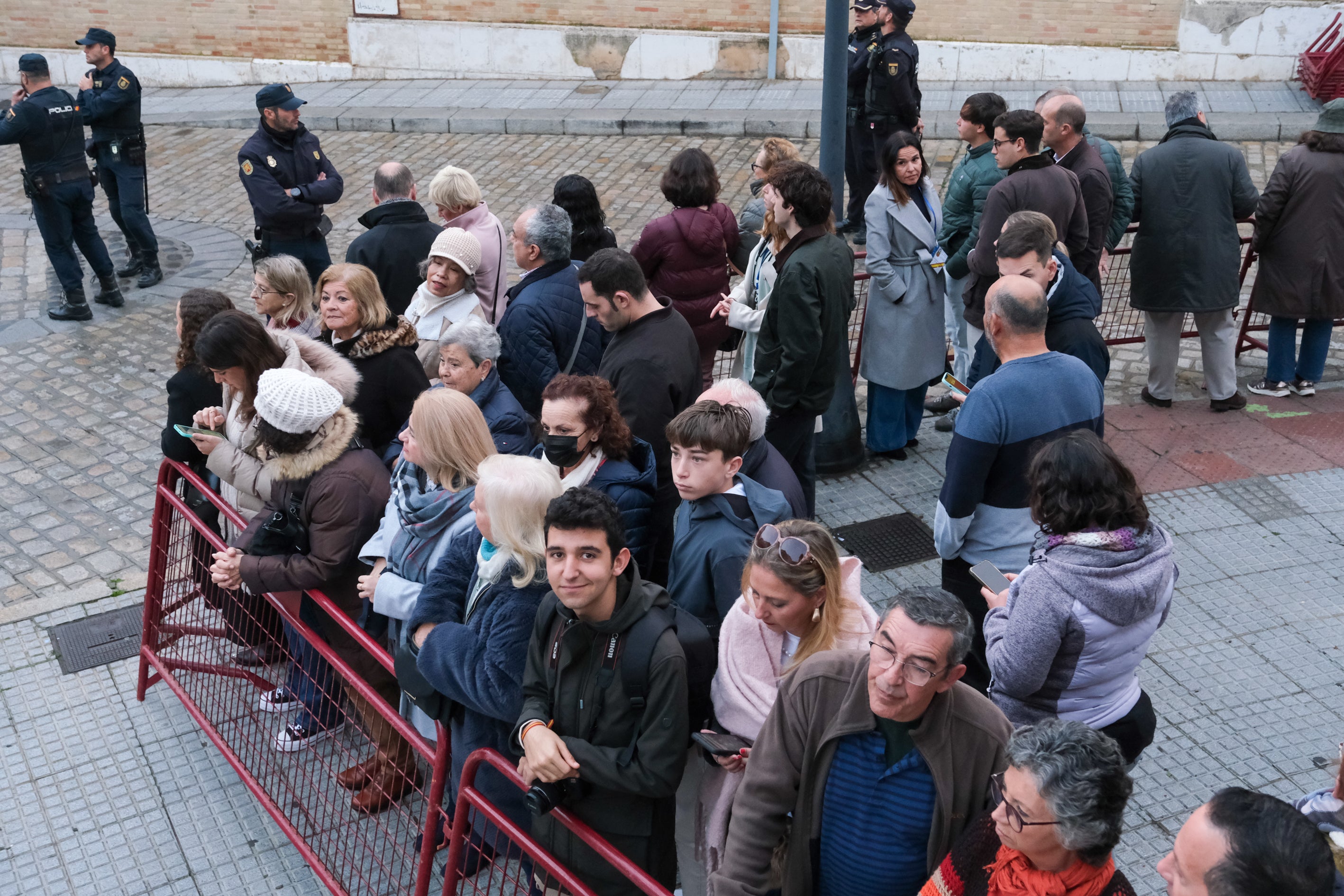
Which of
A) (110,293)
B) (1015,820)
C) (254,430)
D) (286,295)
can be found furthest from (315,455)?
(110,293)

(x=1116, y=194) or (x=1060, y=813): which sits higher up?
(x=1116, y=194)

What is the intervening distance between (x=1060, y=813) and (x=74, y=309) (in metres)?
9.42

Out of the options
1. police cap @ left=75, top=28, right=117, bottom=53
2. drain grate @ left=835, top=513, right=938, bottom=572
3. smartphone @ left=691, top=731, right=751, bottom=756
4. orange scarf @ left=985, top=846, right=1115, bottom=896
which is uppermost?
police cap @ left=75, top=28, right=117, bottom=53

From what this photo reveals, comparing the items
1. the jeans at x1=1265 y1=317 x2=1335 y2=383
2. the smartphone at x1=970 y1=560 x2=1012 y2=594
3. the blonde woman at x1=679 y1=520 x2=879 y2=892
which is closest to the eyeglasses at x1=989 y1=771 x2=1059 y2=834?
the blonde woman at x1=679 y1=520 x2=879 y2=892

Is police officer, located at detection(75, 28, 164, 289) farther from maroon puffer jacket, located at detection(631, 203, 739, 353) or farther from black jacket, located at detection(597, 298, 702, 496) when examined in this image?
black jacket, located at detection(597, 298, 702, 496)

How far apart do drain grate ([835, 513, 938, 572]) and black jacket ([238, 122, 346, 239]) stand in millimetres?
4385

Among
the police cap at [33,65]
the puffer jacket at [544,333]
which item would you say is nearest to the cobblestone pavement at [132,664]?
the puffer jacket at [544,333]

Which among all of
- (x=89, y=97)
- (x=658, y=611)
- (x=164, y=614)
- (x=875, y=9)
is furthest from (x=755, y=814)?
(x=89, y=97)

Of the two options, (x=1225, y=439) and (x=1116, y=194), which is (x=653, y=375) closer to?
(x=1116, y=194)

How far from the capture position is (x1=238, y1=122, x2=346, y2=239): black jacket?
326 inches

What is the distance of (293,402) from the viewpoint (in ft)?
14.1

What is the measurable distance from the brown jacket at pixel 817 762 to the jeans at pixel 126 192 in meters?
9.06

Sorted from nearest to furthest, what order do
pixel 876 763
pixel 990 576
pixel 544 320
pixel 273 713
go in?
pixel 876 763 → pixel 990 576 → pixel 273 713 → pixel 544 320

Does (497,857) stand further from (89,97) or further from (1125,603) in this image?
(89,97)
